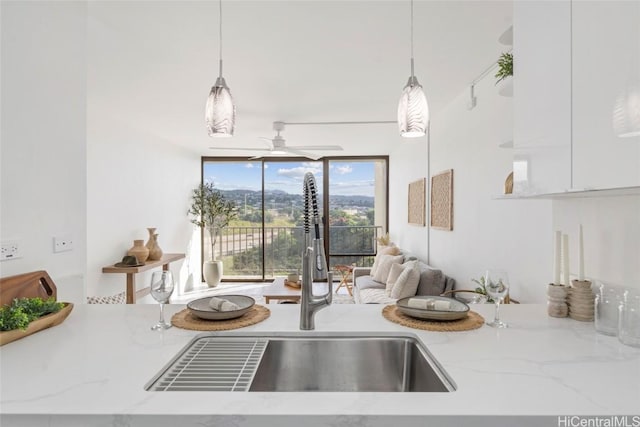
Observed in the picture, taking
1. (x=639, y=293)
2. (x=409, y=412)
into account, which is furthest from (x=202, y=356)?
(x=639, y=293)

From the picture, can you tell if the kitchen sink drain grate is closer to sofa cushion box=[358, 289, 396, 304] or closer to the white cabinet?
the white cabinet

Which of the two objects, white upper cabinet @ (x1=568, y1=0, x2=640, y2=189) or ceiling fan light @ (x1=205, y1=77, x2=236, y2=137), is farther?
ceiling fan light @ (x1=205, y1=77, x2=236, y2=137)

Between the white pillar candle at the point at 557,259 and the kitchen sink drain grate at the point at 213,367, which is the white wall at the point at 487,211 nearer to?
the white pillar candle at the point at 557,259

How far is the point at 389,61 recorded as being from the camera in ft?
8.45

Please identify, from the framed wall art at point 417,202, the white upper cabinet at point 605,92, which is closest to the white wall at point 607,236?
the white upper cabinet at point 605,92

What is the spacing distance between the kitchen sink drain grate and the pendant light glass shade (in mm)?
1177

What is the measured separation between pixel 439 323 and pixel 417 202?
3633 mm

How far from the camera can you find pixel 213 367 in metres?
1.01

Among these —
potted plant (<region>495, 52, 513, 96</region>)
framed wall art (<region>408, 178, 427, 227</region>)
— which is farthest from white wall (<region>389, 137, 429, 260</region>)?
potted plant (<region>495, 52, 513, 96</region>)

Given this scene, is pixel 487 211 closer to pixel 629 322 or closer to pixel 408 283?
pixel 408 283

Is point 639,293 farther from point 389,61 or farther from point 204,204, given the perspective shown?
point 204,204

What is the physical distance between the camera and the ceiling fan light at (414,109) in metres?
1.58

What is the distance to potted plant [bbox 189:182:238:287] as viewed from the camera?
6.27 meters

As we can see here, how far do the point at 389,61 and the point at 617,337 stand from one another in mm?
2154
